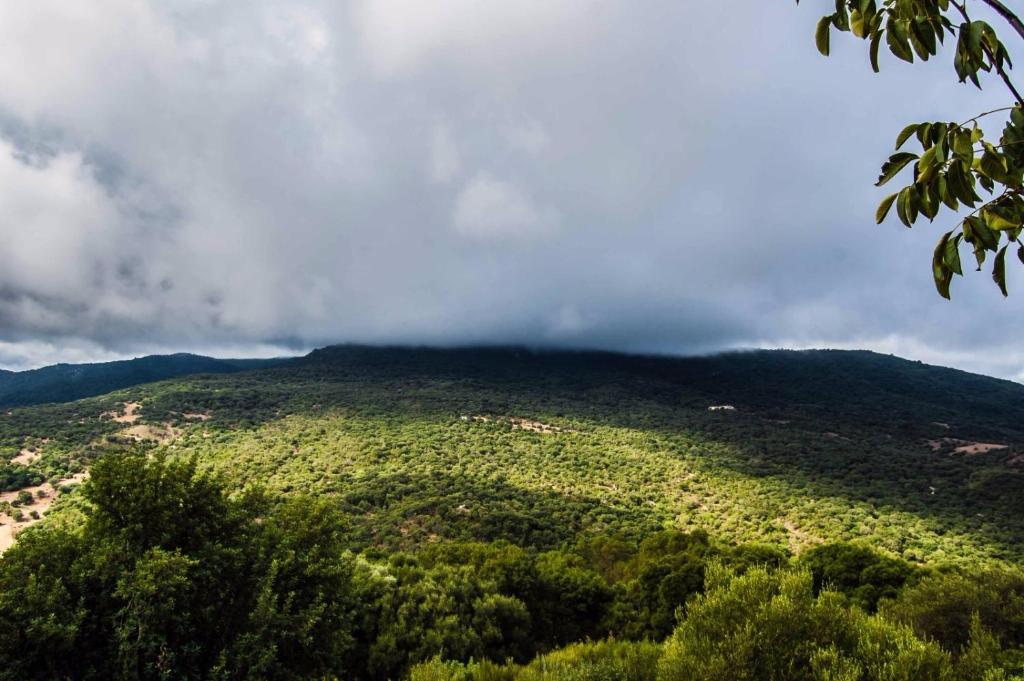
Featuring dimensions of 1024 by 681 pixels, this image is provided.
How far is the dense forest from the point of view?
40.0 ft

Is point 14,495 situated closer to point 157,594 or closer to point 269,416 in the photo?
point 269,416

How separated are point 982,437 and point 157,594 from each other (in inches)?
5355

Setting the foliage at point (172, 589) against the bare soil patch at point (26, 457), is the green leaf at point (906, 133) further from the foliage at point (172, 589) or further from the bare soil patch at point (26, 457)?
the bare soil patch at point (26, 457)

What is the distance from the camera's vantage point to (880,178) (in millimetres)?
2320

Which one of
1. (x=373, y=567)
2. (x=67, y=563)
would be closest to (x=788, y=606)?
(x=67, y=563)

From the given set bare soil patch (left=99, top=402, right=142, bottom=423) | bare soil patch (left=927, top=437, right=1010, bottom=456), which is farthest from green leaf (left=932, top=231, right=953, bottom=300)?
bare soil patch (left=927, top=437, right=1010, bottom=456)

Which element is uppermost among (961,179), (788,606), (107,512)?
(961,179)

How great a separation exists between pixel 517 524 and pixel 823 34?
5541 cm

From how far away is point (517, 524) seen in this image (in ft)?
176

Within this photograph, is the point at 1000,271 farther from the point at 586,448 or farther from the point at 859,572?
the point at 586,448

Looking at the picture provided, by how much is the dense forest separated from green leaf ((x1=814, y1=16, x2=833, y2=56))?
1237 centimetres

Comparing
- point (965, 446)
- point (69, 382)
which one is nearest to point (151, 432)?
point (69, 382)

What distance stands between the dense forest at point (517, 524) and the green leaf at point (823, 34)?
12375 mm

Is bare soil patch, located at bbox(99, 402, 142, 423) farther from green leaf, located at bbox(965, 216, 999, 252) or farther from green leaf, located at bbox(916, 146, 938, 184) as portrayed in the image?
green leaf, located at bbox(965, 216, 999, 252)
